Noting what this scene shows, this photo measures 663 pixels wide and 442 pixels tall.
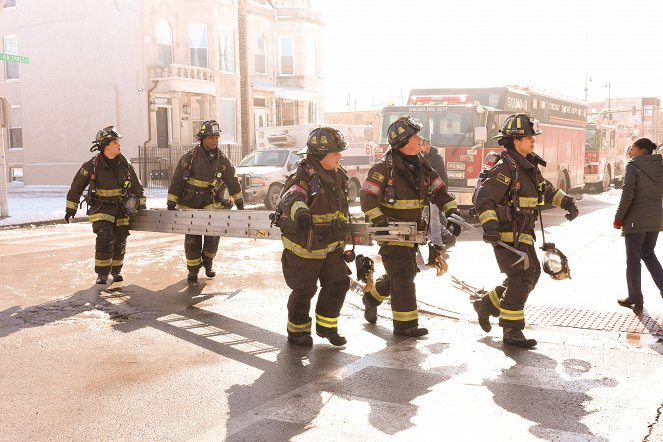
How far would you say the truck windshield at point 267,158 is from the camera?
826 inches

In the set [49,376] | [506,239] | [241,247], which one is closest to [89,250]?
[241,247]

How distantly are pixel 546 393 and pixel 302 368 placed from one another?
1.77 meters

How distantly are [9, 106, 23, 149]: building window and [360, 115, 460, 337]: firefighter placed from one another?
2954 centimetres

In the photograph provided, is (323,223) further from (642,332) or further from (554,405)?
(642,332)

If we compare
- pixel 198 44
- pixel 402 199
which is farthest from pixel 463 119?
pixel 198 44

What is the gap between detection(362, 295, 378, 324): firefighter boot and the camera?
6957 millimetres

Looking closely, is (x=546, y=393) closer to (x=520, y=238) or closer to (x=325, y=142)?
(x=520, y=238)

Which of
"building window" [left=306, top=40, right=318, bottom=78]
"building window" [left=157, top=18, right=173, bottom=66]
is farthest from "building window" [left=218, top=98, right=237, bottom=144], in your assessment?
"building window" [left=306, top=40, right=318, bottom=78]

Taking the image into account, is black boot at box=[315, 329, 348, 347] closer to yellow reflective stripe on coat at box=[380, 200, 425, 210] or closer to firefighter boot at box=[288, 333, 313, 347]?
firefighter boot at box=[288, 333, 313, 347]

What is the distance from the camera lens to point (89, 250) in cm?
1198

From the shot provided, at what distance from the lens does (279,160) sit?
827 inches

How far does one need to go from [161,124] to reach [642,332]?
1016 inches

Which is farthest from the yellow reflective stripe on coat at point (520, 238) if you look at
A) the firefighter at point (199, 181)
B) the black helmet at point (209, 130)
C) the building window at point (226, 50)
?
the building window at point (226, 50)

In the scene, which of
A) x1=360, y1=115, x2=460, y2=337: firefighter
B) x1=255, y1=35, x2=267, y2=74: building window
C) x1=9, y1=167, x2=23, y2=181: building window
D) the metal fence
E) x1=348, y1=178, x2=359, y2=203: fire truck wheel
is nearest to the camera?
x1=360, y1=115, x2=460, y2=337: firefighter
